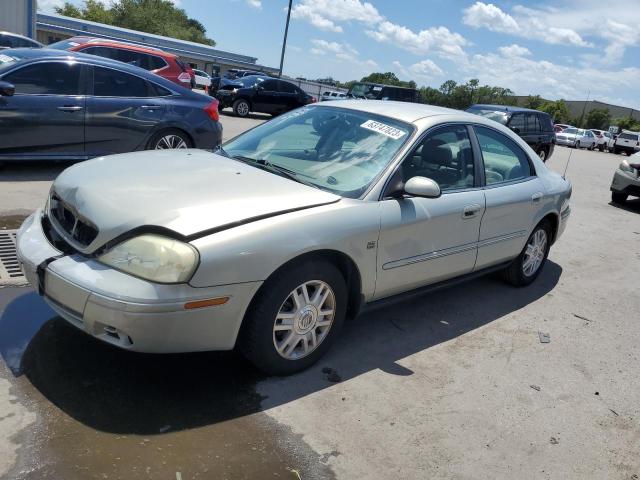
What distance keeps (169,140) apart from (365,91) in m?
19.1

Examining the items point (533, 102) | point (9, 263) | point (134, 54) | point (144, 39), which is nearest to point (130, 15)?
point (144, 39)

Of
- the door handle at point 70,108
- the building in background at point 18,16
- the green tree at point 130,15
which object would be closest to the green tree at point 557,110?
the green tree at point 130,15

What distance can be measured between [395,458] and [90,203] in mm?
2079

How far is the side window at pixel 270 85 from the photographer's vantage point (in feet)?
68.4

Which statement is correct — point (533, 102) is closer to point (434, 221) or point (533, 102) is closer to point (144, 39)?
point (144, 39)

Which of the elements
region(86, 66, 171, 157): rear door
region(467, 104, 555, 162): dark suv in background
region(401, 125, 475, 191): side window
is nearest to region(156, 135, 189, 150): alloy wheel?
region(86, 66, 171, 157): rear door

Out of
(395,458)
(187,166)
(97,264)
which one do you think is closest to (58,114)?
(187,166)

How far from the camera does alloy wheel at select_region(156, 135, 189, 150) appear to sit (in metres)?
7.75

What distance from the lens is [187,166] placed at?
12.1 feet

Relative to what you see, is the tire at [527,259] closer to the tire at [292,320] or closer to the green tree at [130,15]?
the tire at [292,320]

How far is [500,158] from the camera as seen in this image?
481 cm

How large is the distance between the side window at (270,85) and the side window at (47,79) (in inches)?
557

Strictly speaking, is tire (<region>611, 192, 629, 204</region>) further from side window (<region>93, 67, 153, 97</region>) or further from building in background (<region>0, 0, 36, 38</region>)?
building in background (<region>0, 0, 36, 38</region>)

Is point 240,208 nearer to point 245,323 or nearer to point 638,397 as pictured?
point 245,323
